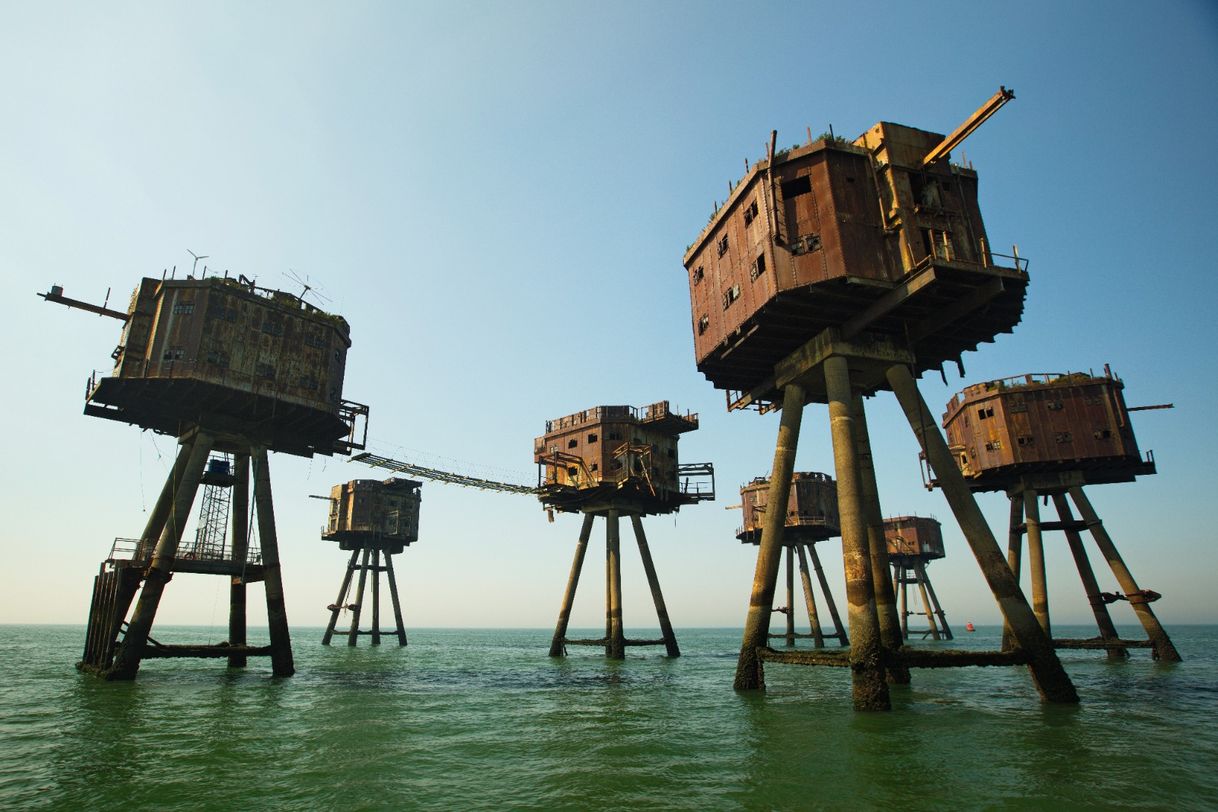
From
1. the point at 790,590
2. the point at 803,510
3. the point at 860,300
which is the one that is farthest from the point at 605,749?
the point at 790,590

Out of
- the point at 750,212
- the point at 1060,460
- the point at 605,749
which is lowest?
the point at 605,749

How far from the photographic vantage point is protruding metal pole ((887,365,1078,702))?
1426 centimetres

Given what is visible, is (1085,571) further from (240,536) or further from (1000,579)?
→ (240,536)

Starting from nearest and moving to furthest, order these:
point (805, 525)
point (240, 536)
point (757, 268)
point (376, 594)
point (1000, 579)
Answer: point (1000, 579) < point (757, 268) < point (240, 536) < point (805, 525) < point (376, 594)

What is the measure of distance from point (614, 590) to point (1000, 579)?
21266 mm

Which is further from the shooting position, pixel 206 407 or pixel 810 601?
pixel 810 601

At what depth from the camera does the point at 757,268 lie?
18281mm

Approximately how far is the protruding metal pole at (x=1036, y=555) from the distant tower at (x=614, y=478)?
48.1 ft

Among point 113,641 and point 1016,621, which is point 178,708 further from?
point 1016,621

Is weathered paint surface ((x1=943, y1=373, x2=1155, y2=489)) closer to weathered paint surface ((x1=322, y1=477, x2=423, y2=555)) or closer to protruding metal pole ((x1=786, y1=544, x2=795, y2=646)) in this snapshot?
protruding metal pole ((x1=786, y1=544, x2=795, y2=646))

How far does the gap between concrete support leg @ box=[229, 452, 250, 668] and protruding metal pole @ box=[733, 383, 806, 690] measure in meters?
20.2

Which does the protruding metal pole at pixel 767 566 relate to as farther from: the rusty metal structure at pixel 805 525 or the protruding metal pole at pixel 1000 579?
the rusty metal structure at pixel 805 525

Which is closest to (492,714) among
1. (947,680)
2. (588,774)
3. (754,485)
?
(588,774)

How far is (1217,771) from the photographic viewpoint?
382 inches
